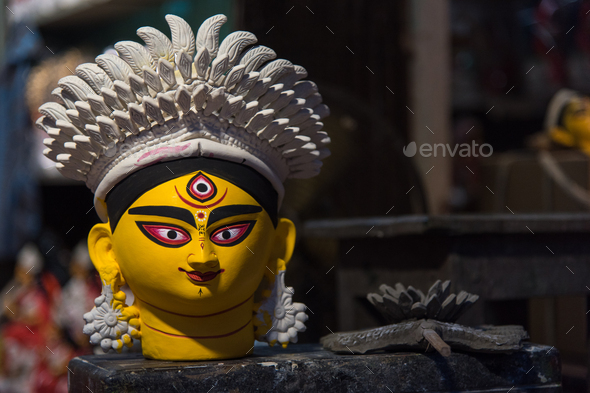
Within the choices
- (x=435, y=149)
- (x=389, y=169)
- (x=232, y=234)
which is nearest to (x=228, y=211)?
(x=232, y=234)

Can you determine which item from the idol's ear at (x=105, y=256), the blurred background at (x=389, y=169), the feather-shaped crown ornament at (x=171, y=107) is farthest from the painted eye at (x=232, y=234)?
the blurred background at (x=389, y=169)

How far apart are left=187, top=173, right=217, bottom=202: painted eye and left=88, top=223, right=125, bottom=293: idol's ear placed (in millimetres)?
245

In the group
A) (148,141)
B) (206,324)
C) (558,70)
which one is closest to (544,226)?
(206,324)

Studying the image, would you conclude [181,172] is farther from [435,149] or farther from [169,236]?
[435,149]

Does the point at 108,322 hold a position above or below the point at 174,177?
below

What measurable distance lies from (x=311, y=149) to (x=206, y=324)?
18.2 inches

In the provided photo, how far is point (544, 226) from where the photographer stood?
1943 millimetres

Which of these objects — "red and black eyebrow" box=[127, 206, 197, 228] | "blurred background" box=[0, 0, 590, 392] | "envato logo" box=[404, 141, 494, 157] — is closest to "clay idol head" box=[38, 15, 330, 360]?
Answer: "red and black eyebrow" box=[127, 206, 197, 228]

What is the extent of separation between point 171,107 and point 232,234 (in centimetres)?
30

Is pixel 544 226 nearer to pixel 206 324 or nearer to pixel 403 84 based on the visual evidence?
pixel 206 324

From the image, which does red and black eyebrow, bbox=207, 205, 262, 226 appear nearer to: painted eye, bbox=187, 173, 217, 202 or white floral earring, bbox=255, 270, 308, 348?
painted eye, bbox=187, 173, 217, 202

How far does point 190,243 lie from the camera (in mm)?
1351

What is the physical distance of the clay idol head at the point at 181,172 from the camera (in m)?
1.36

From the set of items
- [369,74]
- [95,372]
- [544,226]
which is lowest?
[95,372]
